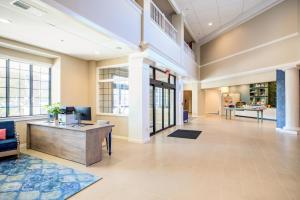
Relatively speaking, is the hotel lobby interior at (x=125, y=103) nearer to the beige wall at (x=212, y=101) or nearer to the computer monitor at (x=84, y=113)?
the computer monitor at (x=84, y=113)

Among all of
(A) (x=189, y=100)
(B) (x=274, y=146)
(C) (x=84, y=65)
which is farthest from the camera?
(A) (x=189, y=100)

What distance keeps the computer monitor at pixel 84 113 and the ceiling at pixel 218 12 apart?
20.4 ft

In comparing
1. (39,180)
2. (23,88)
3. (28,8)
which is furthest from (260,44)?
(23,88)

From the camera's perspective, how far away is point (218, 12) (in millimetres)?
8453

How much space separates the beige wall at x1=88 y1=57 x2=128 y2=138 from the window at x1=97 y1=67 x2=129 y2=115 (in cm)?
19

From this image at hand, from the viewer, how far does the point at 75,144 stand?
12.2ft

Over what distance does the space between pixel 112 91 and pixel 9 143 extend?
342 centimetres

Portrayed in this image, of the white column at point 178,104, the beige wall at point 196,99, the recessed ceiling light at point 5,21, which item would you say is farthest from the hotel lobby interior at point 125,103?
the beige wall at point 196,99

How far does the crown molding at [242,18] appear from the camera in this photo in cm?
759

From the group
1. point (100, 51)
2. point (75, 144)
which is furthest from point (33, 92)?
point (75, 144)

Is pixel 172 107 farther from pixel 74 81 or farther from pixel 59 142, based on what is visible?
pixel 59 142

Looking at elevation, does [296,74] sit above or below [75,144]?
above

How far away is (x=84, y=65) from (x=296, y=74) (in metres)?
8.53

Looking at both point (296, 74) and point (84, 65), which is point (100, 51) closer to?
point (84, 65)
